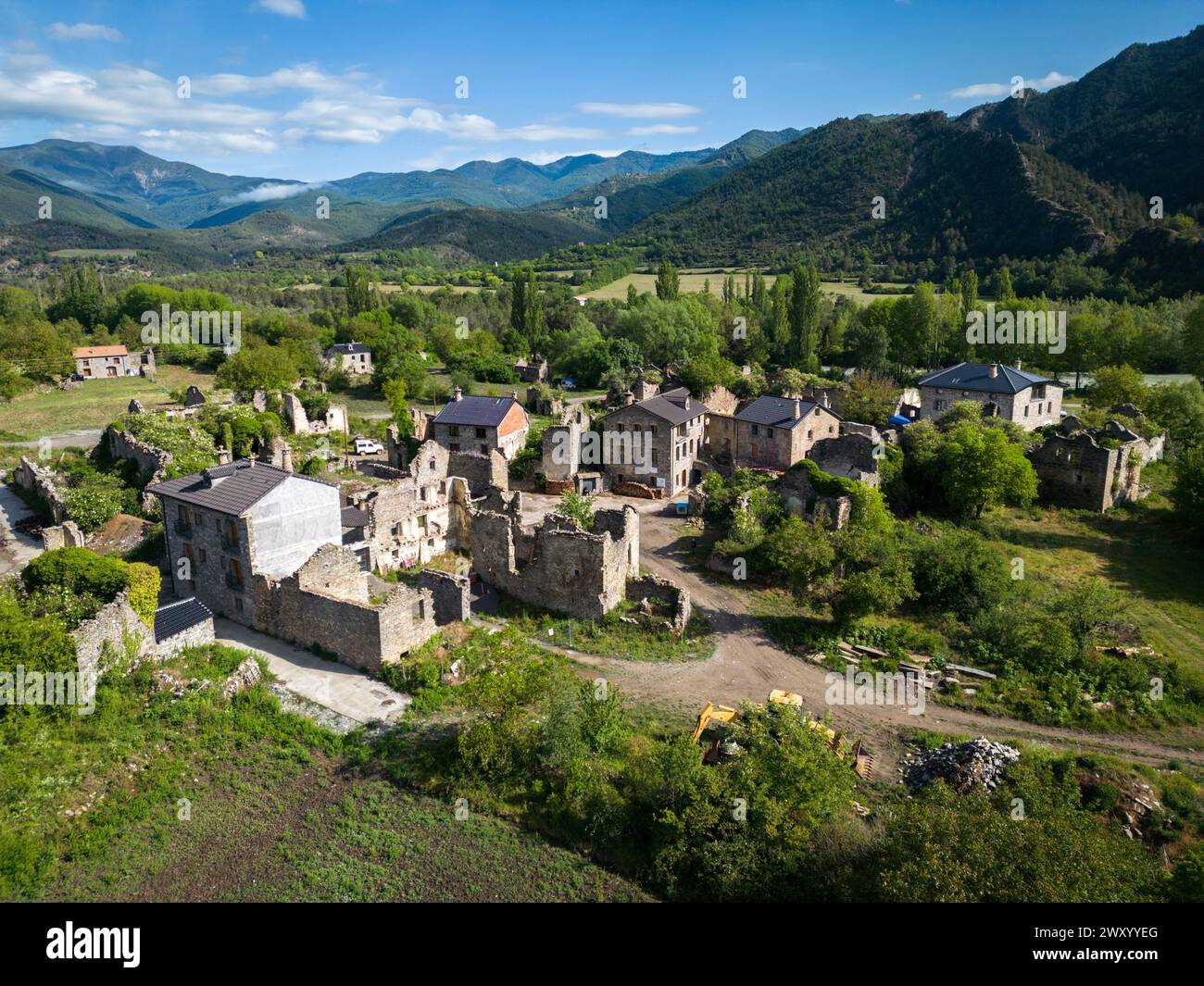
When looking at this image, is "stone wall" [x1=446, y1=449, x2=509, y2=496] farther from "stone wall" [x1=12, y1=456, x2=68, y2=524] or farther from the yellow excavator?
the yellow excavator

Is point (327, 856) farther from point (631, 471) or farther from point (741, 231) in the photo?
point (741, 231)

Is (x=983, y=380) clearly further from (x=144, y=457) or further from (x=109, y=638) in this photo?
(x=109, y=638)

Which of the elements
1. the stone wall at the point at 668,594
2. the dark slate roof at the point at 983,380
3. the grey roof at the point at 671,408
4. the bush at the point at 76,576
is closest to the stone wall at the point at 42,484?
the bush at the point at 76,576

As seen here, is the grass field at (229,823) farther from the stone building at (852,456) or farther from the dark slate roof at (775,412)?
the dark slate roof at (775,412)

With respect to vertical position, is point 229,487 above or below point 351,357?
below

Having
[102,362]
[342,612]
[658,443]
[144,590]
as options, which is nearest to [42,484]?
[144,590]

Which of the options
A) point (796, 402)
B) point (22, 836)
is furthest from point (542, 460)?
point (22, 836)
